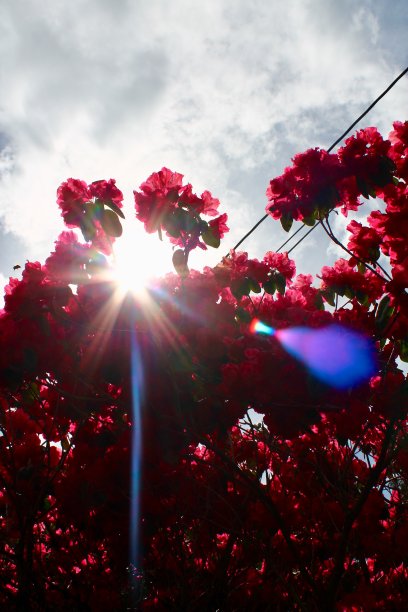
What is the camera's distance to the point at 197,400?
2410 millimetres

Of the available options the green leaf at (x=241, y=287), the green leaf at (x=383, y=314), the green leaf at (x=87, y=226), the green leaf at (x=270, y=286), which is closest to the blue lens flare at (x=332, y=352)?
the green leaf at (x=383, y=314)

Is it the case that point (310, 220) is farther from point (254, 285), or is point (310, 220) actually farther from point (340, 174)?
point (254, 285)

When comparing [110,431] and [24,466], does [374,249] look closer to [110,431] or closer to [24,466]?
[110,431]

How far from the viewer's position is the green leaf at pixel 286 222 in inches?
108

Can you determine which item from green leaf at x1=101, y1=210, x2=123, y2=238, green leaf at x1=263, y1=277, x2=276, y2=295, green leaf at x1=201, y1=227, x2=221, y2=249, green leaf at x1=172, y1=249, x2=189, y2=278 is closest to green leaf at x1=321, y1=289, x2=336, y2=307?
green leaf at x1=263, y1=277, x2=276, y2=295

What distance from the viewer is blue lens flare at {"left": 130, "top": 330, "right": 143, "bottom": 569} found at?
225 cm

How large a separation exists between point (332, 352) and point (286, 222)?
1.03 m

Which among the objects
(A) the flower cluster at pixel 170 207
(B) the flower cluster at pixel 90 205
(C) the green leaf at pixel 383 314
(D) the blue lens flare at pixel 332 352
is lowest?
(D) the blue lens flare at pixel 332 352

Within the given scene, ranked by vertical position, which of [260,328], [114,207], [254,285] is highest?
[114,207]

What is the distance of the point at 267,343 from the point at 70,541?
2736 mm

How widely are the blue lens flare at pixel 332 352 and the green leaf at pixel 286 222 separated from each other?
2.75 ft

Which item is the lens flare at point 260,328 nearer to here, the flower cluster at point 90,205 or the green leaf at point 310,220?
the green leaf at point 310,220

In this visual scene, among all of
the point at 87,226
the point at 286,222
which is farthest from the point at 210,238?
the point at 87,226

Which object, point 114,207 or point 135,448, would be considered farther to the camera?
point 114,207
